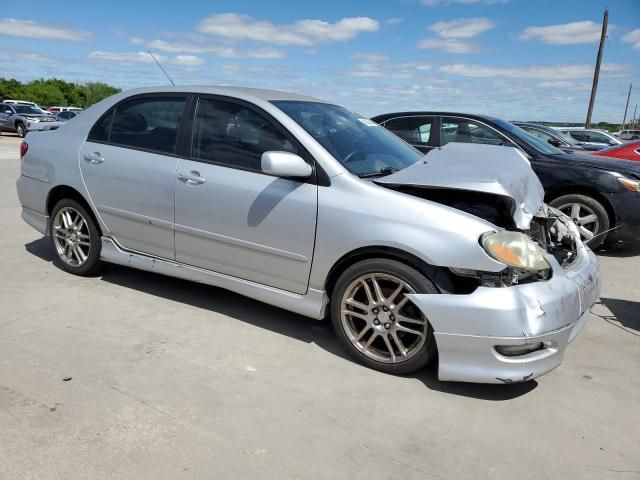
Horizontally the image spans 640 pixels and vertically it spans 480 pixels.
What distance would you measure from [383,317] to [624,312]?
2531 millimetres

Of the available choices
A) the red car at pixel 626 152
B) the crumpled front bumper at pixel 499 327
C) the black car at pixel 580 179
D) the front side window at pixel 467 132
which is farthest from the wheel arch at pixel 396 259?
the red car at pixel 626 152

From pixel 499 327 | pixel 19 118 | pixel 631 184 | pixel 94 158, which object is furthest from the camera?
pixel 19 118

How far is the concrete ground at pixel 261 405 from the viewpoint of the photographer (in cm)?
241

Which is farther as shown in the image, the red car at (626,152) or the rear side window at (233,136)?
the red car at (626,152)

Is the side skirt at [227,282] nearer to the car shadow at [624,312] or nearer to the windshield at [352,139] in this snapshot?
the windshield at [352,139]

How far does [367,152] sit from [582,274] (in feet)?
5.31

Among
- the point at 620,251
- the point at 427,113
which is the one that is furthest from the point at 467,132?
the point at 620,251

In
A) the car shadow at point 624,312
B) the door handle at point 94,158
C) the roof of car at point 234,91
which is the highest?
the roof of car at point 234,91

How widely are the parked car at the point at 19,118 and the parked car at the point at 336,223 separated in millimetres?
23599

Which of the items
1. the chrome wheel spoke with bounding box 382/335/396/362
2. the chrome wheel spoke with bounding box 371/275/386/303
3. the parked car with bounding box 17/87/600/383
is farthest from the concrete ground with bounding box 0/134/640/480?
the chrome wheel spoke with bounding box 371/275/386/303

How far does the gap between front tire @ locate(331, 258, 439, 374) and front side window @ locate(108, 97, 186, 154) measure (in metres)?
1.77

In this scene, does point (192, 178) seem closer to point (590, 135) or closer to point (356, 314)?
point (356, 314)

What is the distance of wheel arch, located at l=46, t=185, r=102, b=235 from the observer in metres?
4.51

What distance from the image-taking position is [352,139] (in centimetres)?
→ 391
